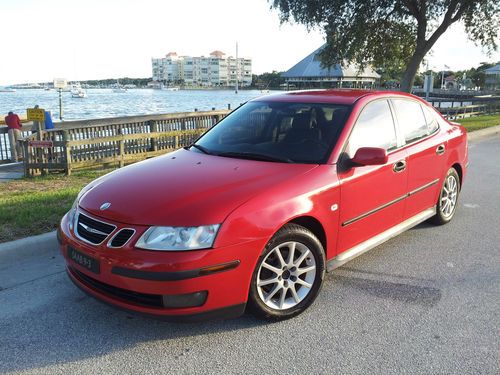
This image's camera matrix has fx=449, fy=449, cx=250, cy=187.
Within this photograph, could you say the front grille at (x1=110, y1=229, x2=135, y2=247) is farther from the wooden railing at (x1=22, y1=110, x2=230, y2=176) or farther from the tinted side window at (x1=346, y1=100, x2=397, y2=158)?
the wooden railing at (x1=22, y1=110, x2=230, y2=176)

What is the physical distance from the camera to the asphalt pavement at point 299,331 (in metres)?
2.73

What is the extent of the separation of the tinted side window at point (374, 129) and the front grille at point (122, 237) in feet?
6.19

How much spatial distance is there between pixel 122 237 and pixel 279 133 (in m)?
1.81

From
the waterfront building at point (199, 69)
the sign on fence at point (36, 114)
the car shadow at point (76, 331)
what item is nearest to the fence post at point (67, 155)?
the sign on fence at point (36, 114)

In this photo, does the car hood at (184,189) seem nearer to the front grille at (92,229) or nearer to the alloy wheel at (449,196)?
the front grille at (92,229)

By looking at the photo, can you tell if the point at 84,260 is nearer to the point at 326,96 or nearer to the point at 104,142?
the point at 326,96

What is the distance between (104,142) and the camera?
989 cm

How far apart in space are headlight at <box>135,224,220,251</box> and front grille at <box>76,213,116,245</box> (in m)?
0.28

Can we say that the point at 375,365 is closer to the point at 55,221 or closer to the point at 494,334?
the point at 494,334

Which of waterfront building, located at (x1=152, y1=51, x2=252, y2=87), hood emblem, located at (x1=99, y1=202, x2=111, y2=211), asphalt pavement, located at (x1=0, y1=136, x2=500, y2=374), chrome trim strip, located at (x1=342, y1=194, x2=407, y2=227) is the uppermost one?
waterfront building, located at (x1=152, y1=51, x2=252, y2=87)

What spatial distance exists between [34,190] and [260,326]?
540cm

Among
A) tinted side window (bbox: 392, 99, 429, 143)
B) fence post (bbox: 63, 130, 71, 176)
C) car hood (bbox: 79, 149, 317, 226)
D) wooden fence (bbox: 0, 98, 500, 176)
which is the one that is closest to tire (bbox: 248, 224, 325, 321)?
car hood (bbox: 79, 149, 317, 226)

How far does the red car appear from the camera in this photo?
277cm

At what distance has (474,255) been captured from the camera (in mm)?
4535
